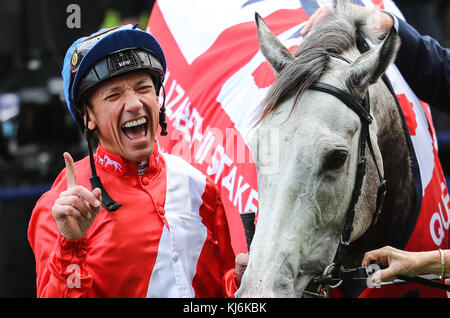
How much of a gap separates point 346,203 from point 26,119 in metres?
3.47

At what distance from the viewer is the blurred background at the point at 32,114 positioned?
451cm

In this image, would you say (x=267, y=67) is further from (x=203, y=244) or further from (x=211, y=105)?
(x=203, y=244)

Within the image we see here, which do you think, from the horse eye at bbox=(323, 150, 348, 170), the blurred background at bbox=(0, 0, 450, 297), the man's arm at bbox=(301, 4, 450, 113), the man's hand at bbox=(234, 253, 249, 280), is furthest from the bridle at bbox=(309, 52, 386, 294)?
the blurred background at bbox=(0, 0, 450, 297)

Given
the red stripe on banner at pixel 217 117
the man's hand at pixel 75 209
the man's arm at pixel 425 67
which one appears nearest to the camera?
the man's hand at pixel 75 209

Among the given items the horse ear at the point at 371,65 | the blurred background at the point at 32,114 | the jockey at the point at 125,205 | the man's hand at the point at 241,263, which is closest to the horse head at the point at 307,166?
the horse ear at the point at 371,65

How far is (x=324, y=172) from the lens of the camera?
6.06 ft

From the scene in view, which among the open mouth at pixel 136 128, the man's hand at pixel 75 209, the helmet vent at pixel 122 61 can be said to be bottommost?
the man's hand at pixel 75 209

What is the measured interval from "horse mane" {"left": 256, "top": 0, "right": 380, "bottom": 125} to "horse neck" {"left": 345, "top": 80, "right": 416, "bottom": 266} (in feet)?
0.78

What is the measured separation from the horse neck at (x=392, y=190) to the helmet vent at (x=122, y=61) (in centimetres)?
96

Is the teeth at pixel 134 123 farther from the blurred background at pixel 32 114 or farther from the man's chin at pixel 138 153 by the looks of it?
the blurred background at pixel 32 114

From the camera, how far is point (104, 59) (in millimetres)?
1951

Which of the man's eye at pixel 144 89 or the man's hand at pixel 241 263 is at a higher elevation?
the man's eye at pixel 144 89

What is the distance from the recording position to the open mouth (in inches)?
77.5
